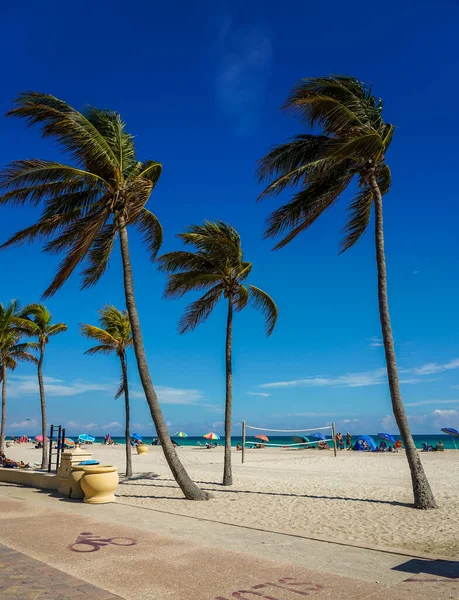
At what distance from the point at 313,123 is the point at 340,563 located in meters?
9.90

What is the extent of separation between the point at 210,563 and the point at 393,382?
21.9 feet

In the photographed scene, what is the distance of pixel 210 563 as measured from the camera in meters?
6.09

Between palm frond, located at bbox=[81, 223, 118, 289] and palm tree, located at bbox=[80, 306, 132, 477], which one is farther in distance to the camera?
palm tree, located at bbox=[80, 306, 132, 477]

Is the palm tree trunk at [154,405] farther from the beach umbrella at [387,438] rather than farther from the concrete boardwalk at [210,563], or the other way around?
the beach umbrella at [387,438]

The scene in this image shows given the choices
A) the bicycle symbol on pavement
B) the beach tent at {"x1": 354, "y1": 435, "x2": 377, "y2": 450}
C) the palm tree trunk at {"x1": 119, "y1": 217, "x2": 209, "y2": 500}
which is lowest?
the beach tent at {"x1": 354, "y1": 435, "x2": 377, "y2": 450}

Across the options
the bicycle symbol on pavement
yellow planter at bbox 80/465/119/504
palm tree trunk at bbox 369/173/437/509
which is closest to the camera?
the bicycle symbol on pavement

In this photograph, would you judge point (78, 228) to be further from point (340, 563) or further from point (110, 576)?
point (340, 563)

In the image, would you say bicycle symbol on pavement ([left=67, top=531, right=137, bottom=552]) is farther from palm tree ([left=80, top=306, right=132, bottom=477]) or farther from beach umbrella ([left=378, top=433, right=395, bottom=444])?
beach umbrella ([left=378, top=433, right=395, bottom=444])

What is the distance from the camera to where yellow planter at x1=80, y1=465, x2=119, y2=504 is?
37.1ft

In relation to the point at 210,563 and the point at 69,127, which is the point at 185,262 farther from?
the point at 210,563

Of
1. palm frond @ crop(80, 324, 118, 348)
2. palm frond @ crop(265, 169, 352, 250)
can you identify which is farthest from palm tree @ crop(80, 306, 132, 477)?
palm frond @ crop(265, 169, 352, 250)

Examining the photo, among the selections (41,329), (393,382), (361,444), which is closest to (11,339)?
(41,329)

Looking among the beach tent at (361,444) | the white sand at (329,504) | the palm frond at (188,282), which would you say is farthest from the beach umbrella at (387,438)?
the palm frond at (188,282)

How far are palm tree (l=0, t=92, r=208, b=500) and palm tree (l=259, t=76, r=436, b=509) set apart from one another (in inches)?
146
